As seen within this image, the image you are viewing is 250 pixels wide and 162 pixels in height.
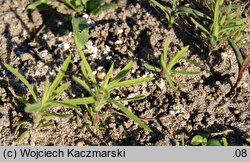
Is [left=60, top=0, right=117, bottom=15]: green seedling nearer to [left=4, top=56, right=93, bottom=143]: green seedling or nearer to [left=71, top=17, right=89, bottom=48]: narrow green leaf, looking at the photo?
[left=71, top=17, right=89, bottom=48]: narrow green leaf

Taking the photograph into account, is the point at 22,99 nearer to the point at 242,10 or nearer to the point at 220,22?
the point at 220,22

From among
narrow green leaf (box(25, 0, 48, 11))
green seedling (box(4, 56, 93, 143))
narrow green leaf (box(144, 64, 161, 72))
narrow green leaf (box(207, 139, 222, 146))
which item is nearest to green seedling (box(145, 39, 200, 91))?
narrow green leaf (box(144, 64, 161, 72))

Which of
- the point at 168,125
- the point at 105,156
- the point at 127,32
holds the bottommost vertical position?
the point at 105,156

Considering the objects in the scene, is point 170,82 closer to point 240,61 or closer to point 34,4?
point 240,61

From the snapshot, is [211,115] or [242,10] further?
[242,10]

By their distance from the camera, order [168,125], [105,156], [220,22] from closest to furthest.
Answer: [105,156], [168,125], [220,22]

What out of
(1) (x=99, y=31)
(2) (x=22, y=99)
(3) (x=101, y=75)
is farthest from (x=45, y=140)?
(1) (x=99, y=31)
